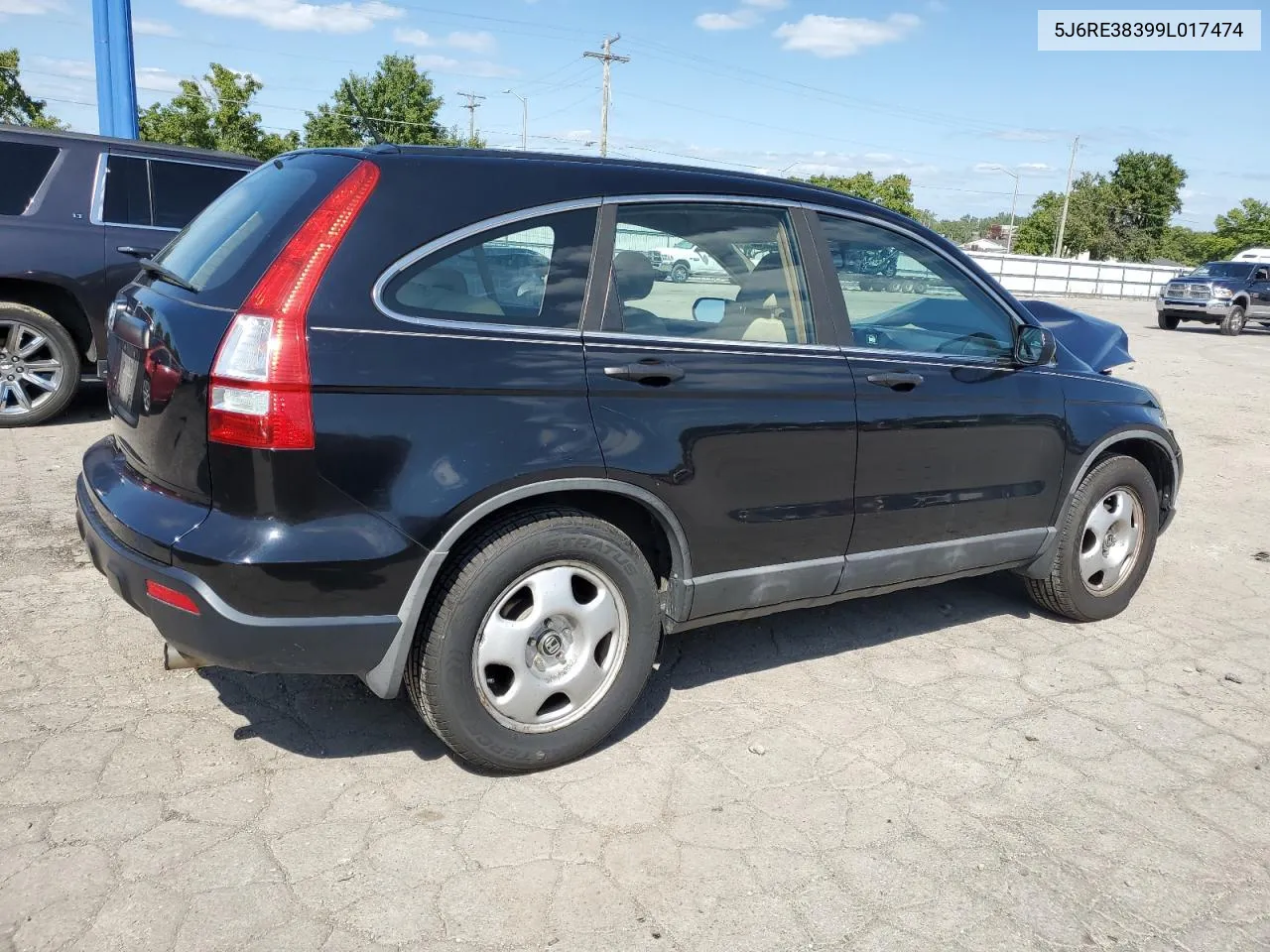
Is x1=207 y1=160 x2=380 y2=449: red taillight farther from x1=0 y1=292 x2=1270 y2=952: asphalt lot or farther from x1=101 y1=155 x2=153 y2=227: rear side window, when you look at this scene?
x1=101 y1=155 x2=153 y2=227: rear side window

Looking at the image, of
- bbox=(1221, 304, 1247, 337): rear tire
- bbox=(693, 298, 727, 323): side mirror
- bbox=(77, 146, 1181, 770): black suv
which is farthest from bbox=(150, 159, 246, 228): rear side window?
bbox=(1221, 304, 1247, 337): rear tire

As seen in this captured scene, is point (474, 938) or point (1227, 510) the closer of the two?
point (474, 938)

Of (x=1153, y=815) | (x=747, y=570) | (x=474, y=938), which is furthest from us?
(x=747, y=570)

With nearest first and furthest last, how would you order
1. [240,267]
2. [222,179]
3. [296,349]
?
[296,349] < [240,267] < [222,179]

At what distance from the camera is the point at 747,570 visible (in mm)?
3518

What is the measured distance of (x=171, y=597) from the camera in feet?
9.06

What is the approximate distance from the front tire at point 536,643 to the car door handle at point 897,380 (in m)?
1.14

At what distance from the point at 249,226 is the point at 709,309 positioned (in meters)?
1.45

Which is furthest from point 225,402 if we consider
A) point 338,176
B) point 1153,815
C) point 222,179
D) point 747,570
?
point 222,179

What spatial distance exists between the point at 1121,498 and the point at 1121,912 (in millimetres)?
2464

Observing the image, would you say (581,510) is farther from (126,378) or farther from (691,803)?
(126,378)

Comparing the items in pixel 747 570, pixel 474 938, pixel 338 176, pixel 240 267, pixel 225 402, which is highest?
pixel 338 176

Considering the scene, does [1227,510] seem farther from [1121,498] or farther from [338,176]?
[338,176]

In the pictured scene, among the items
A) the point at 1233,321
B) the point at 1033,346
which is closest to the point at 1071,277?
the point at 1233,321
